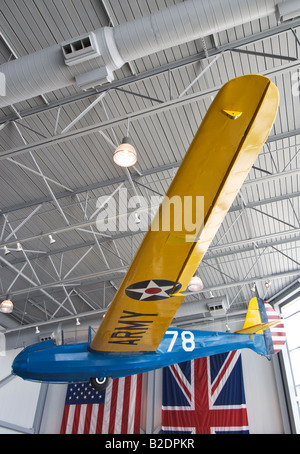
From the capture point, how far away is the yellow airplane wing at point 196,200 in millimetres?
2571

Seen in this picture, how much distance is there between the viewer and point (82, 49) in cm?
Answer: 538

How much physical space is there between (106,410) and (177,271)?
14.8m

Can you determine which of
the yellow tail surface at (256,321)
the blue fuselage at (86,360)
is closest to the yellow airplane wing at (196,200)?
the blue fuselage at (86,360)

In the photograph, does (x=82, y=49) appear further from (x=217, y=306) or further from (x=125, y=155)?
(x=217, y=306)

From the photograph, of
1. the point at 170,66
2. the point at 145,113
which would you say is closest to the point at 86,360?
the point at 145,113

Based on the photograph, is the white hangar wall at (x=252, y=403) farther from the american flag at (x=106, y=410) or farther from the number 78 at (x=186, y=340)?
the number 78 at (x=186, y=340)

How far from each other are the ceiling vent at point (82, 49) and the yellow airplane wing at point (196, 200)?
3525mm

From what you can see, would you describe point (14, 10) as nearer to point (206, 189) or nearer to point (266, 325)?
point (206, 189)

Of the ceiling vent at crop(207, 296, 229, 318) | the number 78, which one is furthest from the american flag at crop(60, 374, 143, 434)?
the number 78

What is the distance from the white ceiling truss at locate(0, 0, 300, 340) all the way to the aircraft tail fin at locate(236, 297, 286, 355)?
2767 millimetres

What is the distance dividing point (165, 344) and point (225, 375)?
419 inches

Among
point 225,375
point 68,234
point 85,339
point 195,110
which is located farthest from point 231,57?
point 225,375

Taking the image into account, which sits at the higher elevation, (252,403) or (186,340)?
(252,403)

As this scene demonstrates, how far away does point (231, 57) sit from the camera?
7512mm
